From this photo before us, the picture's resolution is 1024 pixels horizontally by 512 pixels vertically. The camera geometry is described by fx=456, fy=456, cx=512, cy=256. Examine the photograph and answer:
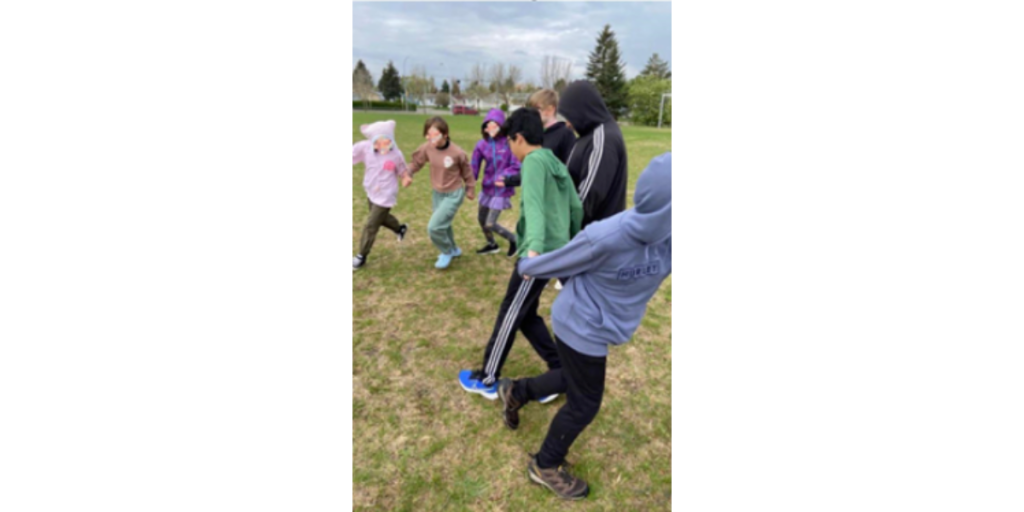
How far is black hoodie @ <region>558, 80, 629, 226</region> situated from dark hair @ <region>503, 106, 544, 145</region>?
59 cm

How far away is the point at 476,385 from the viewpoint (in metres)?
3.00

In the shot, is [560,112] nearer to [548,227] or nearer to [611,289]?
[548,227]

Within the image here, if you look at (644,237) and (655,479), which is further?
(655,479)

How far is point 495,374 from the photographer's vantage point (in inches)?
116

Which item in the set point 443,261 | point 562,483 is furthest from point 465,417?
point 443,261

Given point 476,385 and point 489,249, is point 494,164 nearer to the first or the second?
point 489,249

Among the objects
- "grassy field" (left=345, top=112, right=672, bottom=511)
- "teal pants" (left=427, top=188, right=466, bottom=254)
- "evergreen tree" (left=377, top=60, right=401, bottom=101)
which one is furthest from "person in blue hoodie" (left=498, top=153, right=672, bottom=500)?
"evergreen tree" (left=377, top=60, right=401, bottom=101)

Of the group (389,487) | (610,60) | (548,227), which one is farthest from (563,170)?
(610,60)

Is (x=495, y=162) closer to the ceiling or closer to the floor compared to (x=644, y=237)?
closer to the ceiling

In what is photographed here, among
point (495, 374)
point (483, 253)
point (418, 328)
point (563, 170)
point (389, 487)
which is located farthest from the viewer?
point (483, 253)

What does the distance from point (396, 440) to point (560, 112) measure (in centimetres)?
238

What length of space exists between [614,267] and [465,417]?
151cm

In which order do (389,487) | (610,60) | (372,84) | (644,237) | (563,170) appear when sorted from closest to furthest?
(644,237)
(389,487)
(563,170)
(610,60)
(372,84)

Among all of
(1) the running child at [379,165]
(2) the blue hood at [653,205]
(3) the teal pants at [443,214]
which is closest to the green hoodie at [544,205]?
(2) the blue hood at [653,205]
